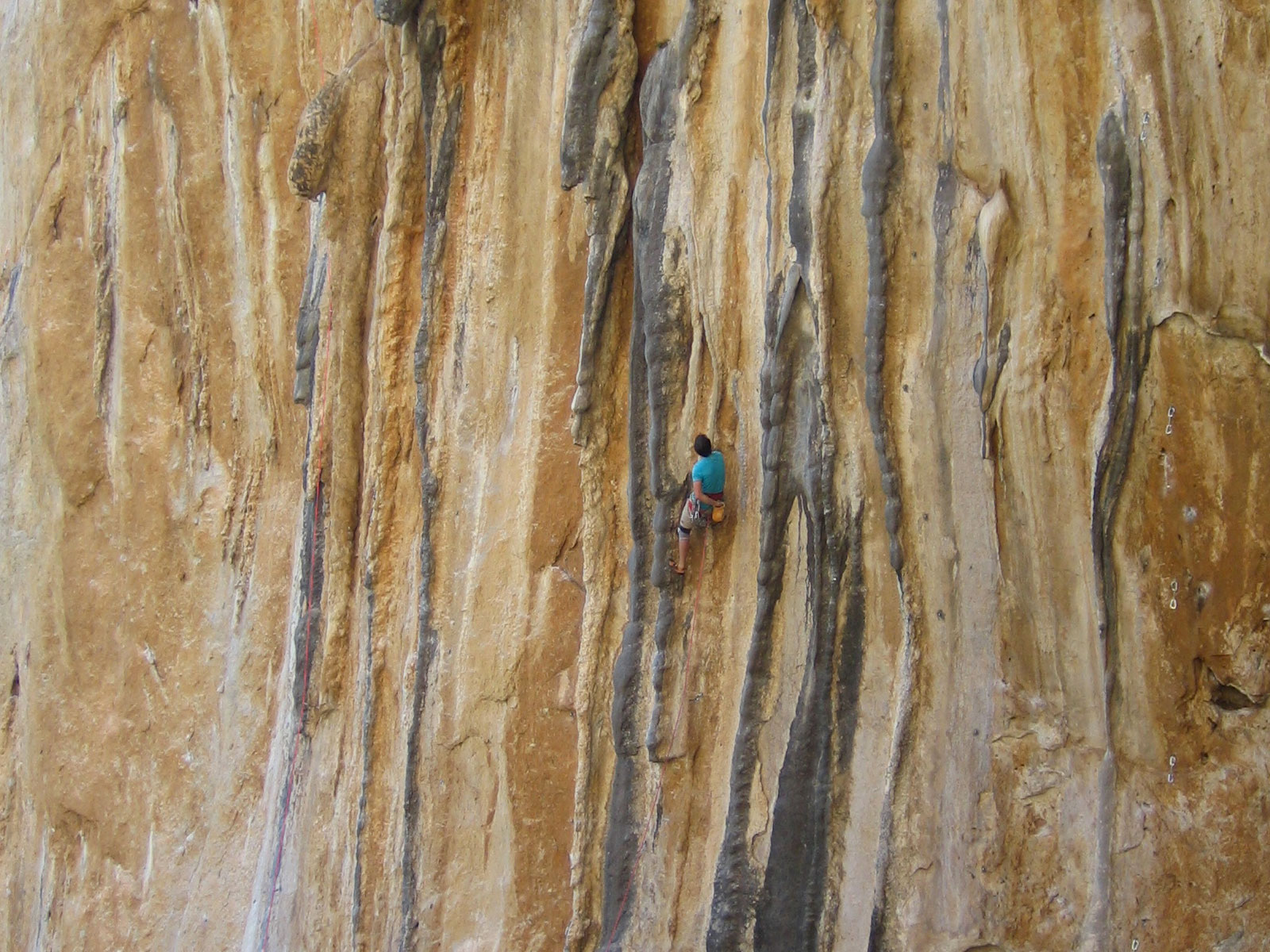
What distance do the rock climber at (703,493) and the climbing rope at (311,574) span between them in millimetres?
2375

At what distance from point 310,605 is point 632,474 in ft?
7.36

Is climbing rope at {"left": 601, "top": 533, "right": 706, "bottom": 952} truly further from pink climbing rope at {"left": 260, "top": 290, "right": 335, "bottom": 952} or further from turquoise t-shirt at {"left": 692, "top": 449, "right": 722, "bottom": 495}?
pink climbing rope at {"left": 260, "top": 290, "right": 335, "bottom": 952}

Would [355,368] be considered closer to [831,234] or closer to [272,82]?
[272,82]

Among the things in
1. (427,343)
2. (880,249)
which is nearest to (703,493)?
(880,249)

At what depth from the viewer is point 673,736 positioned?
5820 mm

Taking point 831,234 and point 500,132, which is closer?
point 831,234

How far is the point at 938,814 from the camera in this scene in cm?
500

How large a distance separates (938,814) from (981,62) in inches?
122

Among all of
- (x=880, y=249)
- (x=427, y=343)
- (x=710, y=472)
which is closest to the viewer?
(x=880, y=249)

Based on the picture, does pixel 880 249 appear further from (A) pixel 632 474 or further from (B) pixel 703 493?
(A) pixel 632 474

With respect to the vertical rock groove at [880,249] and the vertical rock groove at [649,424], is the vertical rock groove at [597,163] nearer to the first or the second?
Answer: the vertical rock groove at [649,424]

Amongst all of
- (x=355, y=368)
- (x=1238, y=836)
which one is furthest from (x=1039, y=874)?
(x=355, y=368)

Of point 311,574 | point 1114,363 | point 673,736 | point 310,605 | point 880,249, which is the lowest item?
point 673,736

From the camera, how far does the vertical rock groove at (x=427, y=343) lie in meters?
6.27
